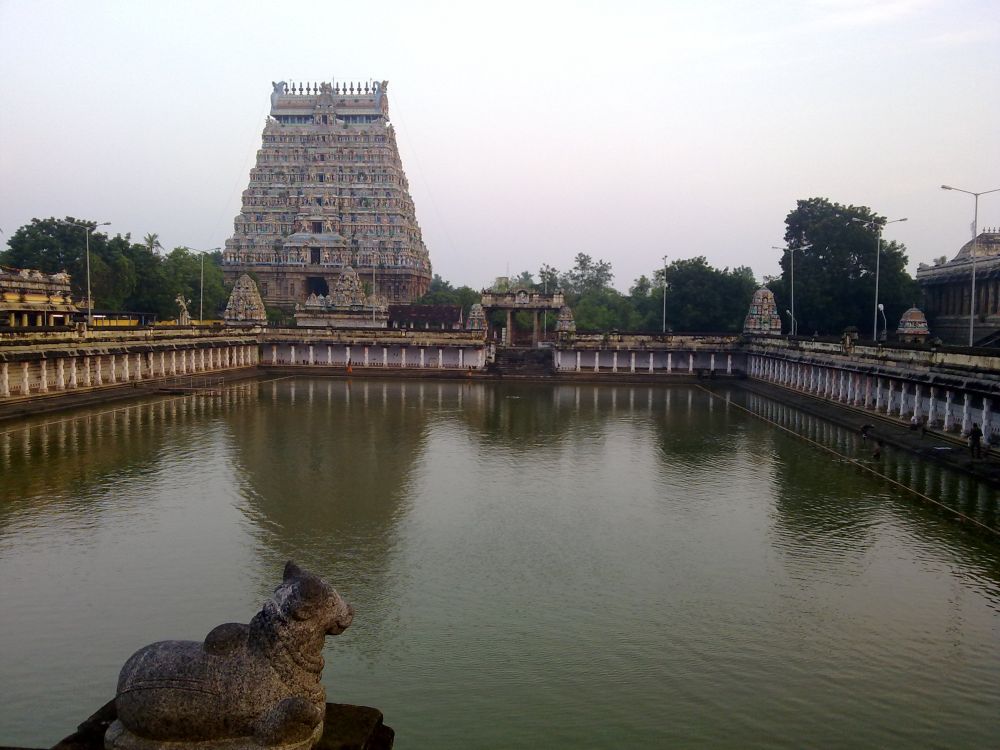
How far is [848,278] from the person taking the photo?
6656cm

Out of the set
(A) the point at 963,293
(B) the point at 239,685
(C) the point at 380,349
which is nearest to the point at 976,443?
(B) the point at 239,685

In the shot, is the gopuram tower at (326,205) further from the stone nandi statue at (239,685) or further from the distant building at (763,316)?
the stone nandi statue at (239,685)

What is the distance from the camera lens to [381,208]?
104875mm

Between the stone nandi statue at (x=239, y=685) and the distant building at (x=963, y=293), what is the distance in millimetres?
57102

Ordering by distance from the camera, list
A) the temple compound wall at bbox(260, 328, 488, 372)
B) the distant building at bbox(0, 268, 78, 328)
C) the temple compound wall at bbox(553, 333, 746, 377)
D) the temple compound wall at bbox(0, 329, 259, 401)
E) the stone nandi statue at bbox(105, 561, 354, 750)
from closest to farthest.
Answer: the stone nandi statue at bbox(105, 561, 354, 750)
the temple compound wall at bbox(0, 329, 259, 401)
the distant building at bbox(0, 268, 78, 328)
the temple compound wall at bbox(553, 333, 746, 377)
the temple compound wall at bbox(260, 328, 488, 372)

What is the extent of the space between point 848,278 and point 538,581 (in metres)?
58.2

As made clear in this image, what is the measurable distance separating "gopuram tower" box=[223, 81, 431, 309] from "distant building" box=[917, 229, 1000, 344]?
189ft

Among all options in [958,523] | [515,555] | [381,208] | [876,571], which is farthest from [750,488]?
[381,208]

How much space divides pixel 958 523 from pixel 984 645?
27.3 ft

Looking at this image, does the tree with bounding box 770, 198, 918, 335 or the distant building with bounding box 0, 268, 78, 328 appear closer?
the distant building with bounding box 0, 268, 78, 328

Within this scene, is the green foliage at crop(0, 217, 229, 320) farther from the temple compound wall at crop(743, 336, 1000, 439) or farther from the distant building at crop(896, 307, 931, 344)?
the distant building at crop(896, 307, 931, 344)

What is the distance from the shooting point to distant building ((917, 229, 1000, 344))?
6006 centimetres

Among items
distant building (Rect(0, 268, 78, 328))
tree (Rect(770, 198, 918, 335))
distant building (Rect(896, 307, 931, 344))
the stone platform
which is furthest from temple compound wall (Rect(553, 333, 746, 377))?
the stone platform

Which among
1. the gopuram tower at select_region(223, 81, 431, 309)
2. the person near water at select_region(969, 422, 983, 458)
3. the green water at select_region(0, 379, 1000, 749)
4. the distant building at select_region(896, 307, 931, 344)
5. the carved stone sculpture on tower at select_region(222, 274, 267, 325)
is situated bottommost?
the green water at select_region(0, 379, 1000, 749)
